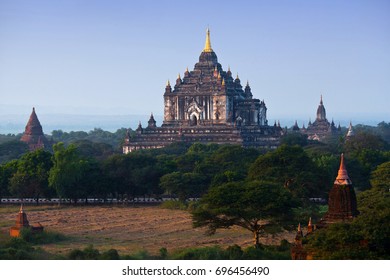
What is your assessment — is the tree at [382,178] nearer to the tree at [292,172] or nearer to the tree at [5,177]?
the tree at [292,172]

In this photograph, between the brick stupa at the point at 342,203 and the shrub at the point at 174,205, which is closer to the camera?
the brick stupa at the point at 342,203

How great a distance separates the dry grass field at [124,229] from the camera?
4772cm

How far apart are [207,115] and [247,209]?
64.1 m

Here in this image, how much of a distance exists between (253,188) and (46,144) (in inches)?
3033

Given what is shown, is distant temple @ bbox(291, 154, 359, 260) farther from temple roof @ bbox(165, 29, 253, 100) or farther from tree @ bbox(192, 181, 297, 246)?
temple roof @ bbox(165, 29, 253, 100)

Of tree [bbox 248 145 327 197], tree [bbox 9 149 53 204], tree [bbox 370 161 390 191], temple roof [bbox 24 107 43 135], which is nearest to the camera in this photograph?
tree [bbox 370 161 390 191]

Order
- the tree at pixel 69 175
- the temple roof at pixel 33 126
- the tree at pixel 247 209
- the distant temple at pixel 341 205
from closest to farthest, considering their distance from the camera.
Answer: the distant temple at pixel 341 205, the tree at pixel 247 209, the tree at pixel 69 175, the temple roof at pixel 33 126

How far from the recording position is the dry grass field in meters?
47.7

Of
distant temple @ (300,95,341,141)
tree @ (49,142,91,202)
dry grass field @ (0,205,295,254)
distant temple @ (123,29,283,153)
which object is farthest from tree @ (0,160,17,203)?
distant temple @ (300,95,341,141)

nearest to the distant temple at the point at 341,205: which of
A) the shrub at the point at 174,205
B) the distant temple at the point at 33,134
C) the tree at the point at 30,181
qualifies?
the shrub at the point at 174,205

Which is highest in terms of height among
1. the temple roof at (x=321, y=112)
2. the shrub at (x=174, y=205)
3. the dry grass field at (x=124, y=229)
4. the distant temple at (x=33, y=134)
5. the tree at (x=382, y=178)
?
the temple roof at (x=321, y=112)

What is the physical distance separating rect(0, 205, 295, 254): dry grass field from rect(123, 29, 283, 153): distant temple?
1617 inches

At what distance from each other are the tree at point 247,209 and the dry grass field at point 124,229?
1.34m

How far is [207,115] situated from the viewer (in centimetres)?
11000
